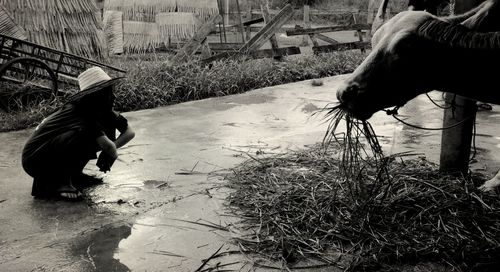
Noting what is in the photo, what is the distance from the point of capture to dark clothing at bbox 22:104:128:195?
3.75 m

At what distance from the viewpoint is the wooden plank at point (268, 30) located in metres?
10.2

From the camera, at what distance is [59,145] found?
12.3ft

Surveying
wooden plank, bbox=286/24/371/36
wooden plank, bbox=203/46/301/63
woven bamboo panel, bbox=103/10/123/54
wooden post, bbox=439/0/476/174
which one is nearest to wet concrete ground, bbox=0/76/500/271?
wooden post, bbox=439/0/476/174

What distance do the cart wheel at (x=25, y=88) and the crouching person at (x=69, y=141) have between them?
10.4 feet

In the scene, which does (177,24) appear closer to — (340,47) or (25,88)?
(25,88)

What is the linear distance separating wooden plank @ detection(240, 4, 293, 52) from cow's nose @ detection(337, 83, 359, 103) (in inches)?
318

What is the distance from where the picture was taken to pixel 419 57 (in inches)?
85.3

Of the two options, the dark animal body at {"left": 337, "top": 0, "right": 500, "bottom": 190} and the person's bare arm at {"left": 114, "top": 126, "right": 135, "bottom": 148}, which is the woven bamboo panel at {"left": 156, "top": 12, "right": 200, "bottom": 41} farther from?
the dark animal body at {"left": 337, "top": 0, "right": 500, "bottom": 190}

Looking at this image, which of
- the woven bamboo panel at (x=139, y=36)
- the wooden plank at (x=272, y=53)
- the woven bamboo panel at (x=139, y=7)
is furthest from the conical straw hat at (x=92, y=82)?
the woven bamboo panel at (x=139, y=7)

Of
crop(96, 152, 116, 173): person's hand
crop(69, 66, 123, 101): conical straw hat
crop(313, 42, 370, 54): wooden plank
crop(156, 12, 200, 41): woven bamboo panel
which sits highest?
crop(156, 12, 200, 41): woven bamboo panel

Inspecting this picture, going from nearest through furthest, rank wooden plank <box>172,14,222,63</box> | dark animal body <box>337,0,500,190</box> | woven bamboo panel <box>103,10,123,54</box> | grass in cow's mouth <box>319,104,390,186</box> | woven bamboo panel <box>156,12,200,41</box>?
1. dark animal body <box>337,0,500,190</box>
2. grass in cow's mouth <box>319,104,390,186</box>
3. wooden plank <box>172,14,222,63</box>
4. woven bamboo panel <box>103,10,123,54</box>
5. woven bamboo panel <box>156,12,200,41</box>

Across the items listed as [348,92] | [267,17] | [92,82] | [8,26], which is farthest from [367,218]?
[267,17]

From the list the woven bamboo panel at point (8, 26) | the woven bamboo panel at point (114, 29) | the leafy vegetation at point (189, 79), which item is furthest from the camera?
the woven bamboo panel at point (114, 29)

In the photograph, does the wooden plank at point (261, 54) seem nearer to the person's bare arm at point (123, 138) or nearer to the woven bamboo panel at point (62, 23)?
the woven bamboo panel at point (62, 23)
